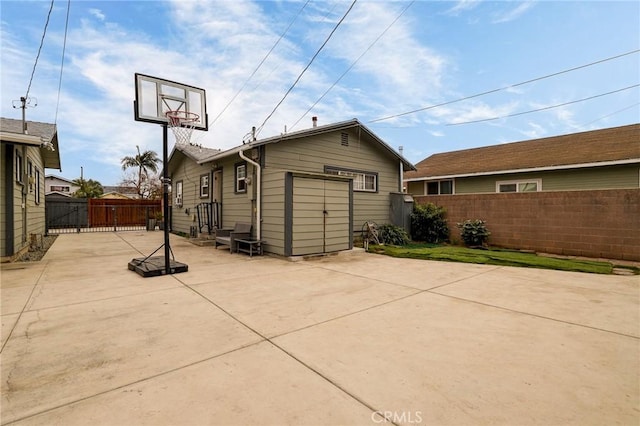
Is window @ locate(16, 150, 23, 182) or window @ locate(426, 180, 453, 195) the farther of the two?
window @ locate(426, 180, 453, 195)

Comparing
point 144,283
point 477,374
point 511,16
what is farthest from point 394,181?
point 477,374

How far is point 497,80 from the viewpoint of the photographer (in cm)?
1149

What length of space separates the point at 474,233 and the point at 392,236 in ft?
8.33

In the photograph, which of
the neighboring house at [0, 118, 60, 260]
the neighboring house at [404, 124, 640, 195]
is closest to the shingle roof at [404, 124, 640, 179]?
the neighboring house at [404, 124, 640, 195]

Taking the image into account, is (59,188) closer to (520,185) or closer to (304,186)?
(304,186)

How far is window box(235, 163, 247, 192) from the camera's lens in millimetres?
9560

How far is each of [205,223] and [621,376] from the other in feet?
39.9

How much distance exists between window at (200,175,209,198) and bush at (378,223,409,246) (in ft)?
23.5

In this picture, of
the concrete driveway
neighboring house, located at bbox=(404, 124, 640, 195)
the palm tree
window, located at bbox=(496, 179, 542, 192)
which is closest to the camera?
the concrete driveway

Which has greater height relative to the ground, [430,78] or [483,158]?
[430,78]

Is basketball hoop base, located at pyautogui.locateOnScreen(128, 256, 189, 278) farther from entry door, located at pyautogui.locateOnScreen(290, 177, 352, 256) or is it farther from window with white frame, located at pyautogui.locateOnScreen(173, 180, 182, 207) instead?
window with white frame, located at pyautogui.locateOnScreen(173, 180, 182, 207)

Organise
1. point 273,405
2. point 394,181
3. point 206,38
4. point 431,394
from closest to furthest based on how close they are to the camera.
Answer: point 273,405 → point 431,394 → point 206,38 → point 394,181

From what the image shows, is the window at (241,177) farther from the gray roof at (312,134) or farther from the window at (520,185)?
the window at (520,185)

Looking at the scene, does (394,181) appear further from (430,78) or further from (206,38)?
(206,38)
